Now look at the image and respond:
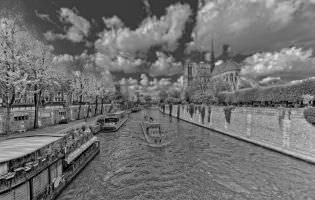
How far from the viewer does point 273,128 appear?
2264cm

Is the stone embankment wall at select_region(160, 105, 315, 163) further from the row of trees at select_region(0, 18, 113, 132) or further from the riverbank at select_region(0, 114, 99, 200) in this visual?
the row of trees at select_region(0, 18, 113, 132)

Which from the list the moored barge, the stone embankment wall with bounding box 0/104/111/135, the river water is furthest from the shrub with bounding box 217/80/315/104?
the stone embankment wall with bounding box 0/104/111/135

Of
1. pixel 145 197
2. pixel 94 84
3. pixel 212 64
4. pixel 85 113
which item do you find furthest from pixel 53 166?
pixel 212 64

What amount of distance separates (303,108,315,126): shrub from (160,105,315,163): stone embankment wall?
530 millimetres

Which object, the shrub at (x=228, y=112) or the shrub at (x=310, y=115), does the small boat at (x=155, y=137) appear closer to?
the shrub at (x=228, y=112)

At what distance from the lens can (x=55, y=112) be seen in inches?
1400

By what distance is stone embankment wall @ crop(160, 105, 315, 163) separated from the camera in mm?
18438

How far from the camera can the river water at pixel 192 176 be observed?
11.7m

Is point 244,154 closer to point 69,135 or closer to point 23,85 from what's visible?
point 69,135

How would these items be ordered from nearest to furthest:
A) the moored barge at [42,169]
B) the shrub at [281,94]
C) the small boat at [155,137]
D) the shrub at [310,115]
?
1. the moored barge at [42,169]
2. the shrub at [310,115]
3. the shrub at [281,94]
4. the small boat at [155,137]

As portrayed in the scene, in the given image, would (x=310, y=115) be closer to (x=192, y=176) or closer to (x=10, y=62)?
(x=192, y=176)

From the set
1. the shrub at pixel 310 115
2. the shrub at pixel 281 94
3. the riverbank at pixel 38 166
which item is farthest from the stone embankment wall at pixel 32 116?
the shrub at pixel 281 94

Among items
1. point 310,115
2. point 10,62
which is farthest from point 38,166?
point 310,115

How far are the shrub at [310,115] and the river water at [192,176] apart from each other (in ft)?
15.0
